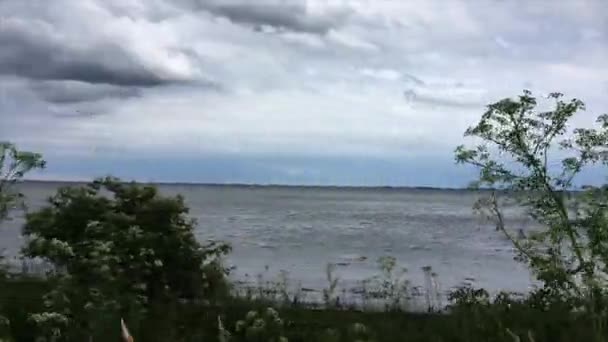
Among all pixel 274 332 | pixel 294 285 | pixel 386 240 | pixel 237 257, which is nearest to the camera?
pixel 274 332

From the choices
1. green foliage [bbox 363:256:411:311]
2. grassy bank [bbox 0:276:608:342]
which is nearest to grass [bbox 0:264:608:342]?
grassy bank [bbox 0:276:608:342]

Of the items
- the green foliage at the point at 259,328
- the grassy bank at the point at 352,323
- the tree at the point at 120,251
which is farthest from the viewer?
the tree at the point at 120,251

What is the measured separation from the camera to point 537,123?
12289 mm

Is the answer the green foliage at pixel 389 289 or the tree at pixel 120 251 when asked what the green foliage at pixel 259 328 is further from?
the green foliage at pixel 389 289

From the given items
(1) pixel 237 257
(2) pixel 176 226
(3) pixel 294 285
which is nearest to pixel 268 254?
(1) pixel 237 257

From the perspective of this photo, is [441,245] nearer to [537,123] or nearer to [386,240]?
[386,240]

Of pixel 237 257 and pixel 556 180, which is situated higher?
pixel 556 180

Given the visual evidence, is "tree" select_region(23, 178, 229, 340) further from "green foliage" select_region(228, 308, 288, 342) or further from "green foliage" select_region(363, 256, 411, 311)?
"green foliage" select_region(363, 256, 411, 311)

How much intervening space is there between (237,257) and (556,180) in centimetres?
2152

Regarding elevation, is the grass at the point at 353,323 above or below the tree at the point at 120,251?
below

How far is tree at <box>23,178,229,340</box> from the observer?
11219 millimetres

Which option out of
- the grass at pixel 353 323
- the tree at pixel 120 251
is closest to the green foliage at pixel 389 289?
the grass at pixel 353 323

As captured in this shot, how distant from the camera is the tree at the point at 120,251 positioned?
36.8 feet

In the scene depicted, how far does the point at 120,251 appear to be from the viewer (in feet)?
38.3
